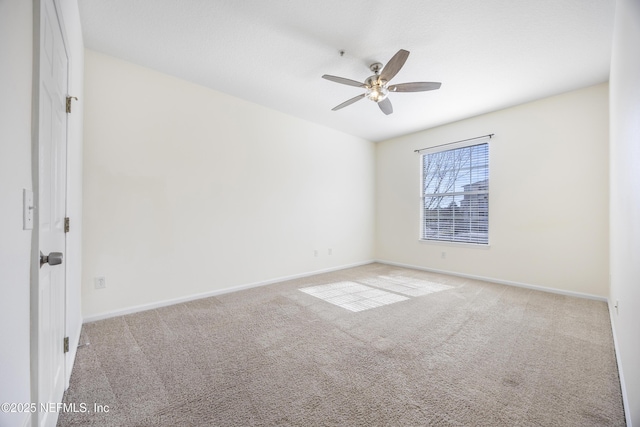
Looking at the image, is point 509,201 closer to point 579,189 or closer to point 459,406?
point 579,189

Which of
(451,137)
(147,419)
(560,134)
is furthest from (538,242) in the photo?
(147,419)

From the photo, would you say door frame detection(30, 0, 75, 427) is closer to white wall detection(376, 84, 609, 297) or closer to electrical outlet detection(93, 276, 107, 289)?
electrical outlet detection(93, 276, 107, 289)

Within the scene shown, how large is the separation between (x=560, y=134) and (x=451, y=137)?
1452 millimetres

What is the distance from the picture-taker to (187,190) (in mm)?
3223

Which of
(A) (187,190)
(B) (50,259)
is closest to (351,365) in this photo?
(B) (50,259)

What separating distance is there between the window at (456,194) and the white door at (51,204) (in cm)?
494

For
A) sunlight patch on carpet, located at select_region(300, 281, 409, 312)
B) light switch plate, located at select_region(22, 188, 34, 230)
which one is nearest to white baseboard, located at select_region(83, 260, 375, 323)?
sunlight patch on carpet, located at select_region(300, 281, 409, 312)

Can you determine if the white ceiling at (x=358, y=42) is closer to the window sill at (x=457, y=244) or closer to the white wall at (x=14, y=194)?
the white wall at (x=14, y=194)

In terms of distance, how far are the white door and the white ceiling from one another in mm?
1093

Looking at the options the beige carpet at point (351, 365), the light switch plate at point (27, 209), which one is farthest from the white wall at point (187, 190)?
the light switch plate at point (27, 209)

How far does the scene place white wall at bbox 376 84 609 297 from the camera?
10.8 feet

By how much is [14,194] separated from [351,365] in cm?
196

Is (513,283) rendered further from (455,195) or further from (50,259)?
(50,259)

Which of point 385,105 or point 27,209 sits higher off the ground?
point 385,105
